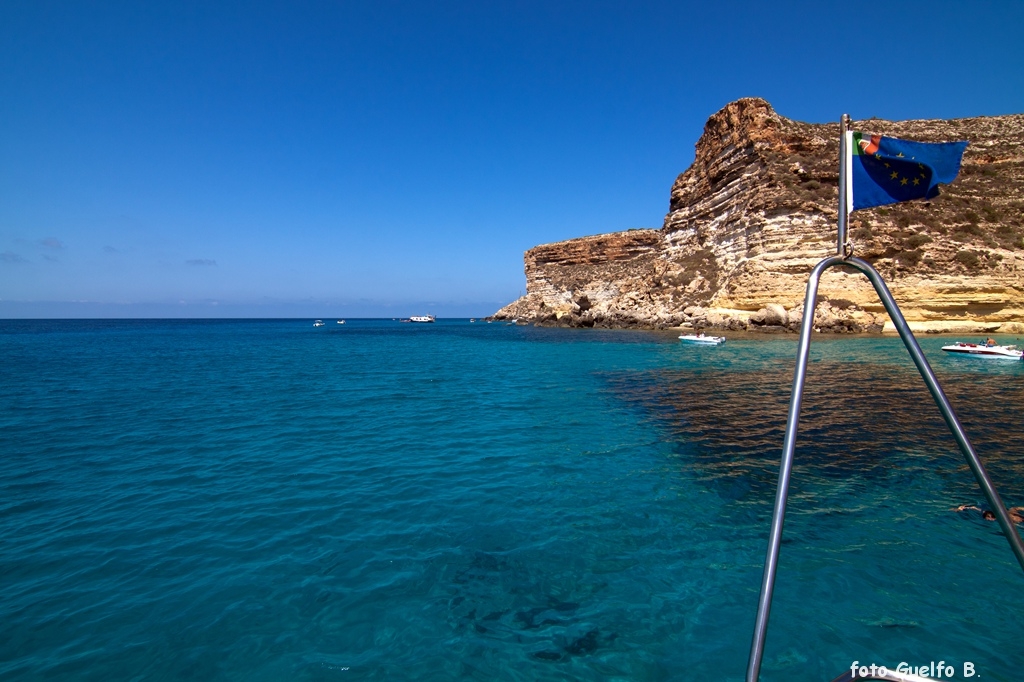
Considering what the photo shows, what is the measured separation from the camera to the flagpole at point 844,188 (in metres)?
3.05

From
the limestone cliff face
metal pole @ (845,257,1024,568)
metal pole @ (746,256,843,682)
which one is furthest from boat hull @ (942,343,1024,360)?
metal pole @ (746,256,843,682)

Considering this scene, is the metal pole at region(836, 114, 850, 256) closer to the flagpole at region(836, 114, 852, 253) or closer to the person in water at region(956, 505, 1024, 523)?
the flagpole at region(836, 114, 852, 253)

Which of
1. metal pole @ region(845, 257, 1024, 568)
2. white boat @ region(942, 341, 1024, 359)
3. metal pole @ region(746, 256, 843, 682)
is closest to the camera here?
metal pole @ region(746, 256, 843, 682)

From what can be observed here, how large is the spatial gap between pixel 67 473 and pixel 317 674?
345 inches

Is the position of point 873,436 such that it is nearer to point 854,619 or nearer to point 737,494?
point 737,494

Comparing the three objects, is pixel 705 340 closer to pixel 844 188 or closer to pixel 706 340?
pixel 706 340

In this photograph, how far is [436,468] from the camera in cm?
923

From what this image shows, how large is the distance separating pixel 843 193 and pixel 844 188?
0.10m

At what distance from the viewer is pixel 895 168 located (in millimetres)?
3438

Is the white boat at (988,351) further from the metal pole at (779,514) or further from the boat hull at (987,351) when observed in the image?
the metal pole at (779,514)

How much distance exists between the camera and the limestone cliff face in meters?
36.0

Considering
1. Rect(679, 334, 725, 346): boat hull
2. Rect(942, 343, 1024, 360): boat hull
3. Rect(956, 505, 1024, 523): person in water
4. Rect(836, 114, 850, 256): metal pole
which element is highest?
Rect(836, 114, 850, 256): metal pole

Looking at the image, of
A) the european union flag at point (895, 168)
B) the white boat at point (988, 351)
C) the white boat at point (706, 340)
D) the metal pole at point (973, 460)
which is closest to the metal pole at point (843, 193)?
the european union flag at point (895, 168)

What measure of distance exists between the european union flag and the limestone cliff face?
4048cm
